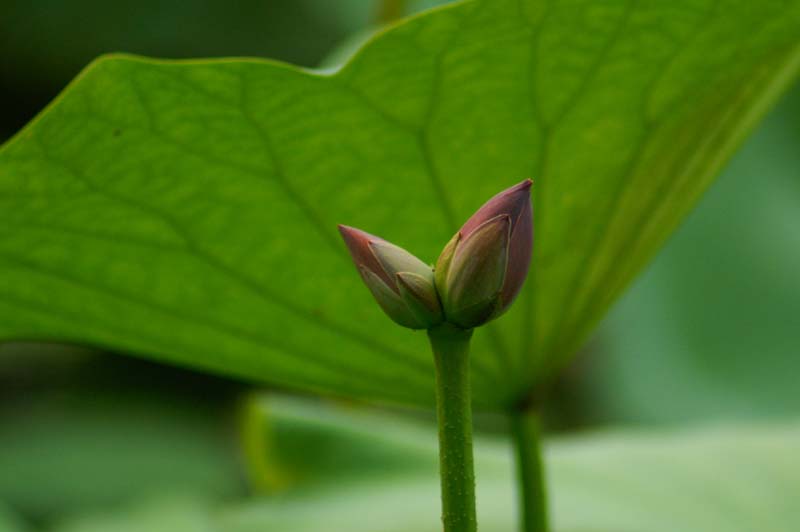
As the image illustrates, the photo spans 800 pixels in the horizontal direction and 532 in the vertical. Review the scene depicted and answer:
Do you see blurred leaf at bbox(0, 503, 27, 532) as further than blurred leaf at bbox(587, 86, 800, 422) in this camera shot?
No

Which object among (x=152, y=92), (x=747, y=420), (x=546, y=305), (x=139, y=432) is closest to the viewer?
(x=152, y=92)

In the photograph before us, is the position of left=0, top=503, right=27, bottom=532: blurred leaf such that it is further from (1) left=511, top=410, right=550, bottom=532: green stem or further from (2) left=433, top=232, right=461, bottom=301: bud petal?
(2) left=433, top=232, right=461, bottom=301: bud petal

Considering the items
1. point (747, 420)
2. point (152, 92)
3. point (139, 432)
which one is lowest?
point (152, 92)

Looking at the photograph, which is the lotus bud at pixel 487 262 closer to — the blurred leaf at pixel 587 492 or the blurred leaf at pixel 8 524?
the blurred leaf at pixel 587 492

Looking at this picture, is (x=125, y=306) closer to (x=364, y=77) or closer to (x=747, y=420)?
(x=364, y=77)

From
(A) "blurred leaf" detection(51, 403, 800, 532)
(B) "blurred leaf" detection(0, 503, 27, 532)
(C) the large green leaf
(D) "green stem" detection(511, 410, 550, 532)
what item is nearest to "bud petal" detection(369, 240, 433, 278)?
(C) the large green leaf

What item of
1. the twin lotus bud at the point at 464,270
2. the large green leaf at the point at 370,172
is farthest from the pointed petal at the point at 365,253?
the large green leaf at the point at 370,172

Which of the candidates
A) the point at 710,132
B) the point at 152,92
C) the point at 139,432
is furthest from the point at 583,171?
the point at 139,432
